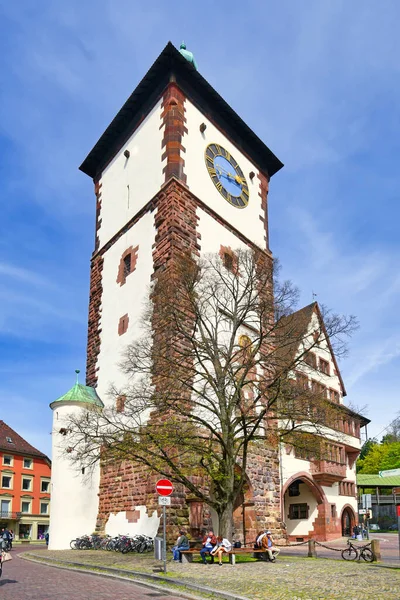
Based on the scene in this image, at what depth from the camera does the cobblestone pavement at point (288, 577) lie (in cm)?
991

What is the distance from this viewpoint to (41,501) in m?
56.9

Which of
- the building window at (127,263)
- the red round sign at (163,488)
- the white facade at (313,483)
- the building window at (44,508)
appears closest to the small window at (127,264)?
the building window at (127,263)

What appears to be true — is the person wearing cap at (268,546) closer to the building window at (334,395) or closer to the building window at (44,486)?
the building window at (334,395)

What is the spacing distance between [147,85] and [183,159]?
16.4 ft

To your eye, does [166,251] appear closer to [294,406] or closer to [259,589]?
[294,406]

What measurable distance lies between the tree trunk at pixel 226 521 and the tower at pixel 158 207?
3951 millimetres

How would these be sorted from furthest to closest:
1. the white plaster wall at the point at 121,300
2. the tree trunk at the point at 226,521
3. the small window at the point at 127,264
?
the small window at the point at 127,264
the white plaster wall at the point at 121,300
the tree trunk at the point at 226,521

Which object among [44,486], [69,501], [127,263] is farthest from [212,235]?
[44,486]

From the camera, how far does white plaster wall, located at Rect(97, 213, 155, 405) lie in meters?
22.8

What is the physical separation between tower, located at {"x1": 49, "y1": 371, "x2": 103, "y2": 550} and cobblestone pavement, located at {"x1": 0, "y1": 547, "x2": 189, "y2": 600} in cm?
763

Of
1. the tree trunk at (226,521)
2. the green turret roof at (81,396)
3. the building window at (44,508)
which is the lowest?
the building window at (44,508)

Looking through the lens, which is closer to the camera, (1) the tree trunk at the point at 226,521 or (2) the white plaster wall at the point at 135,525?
(1) the tree trunk at the point at 226,521

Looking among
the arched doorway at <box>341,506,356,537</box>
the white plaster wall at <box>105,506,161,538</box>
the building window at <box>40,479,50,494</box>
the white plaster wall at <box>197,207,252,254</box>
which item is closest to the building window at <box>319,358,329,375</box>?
the arched doorway at <box>341,506,356,537</box>

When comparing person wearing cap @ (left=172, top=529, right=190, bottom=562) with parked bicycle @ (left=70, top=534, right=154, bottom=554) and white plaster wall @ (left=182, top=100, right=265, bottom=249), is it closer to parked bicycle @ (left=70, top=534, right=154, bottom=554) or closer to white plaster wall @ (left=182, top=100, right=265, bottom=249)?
parked bicycle @ (left=70, top=534, right=154, bottom=554)
